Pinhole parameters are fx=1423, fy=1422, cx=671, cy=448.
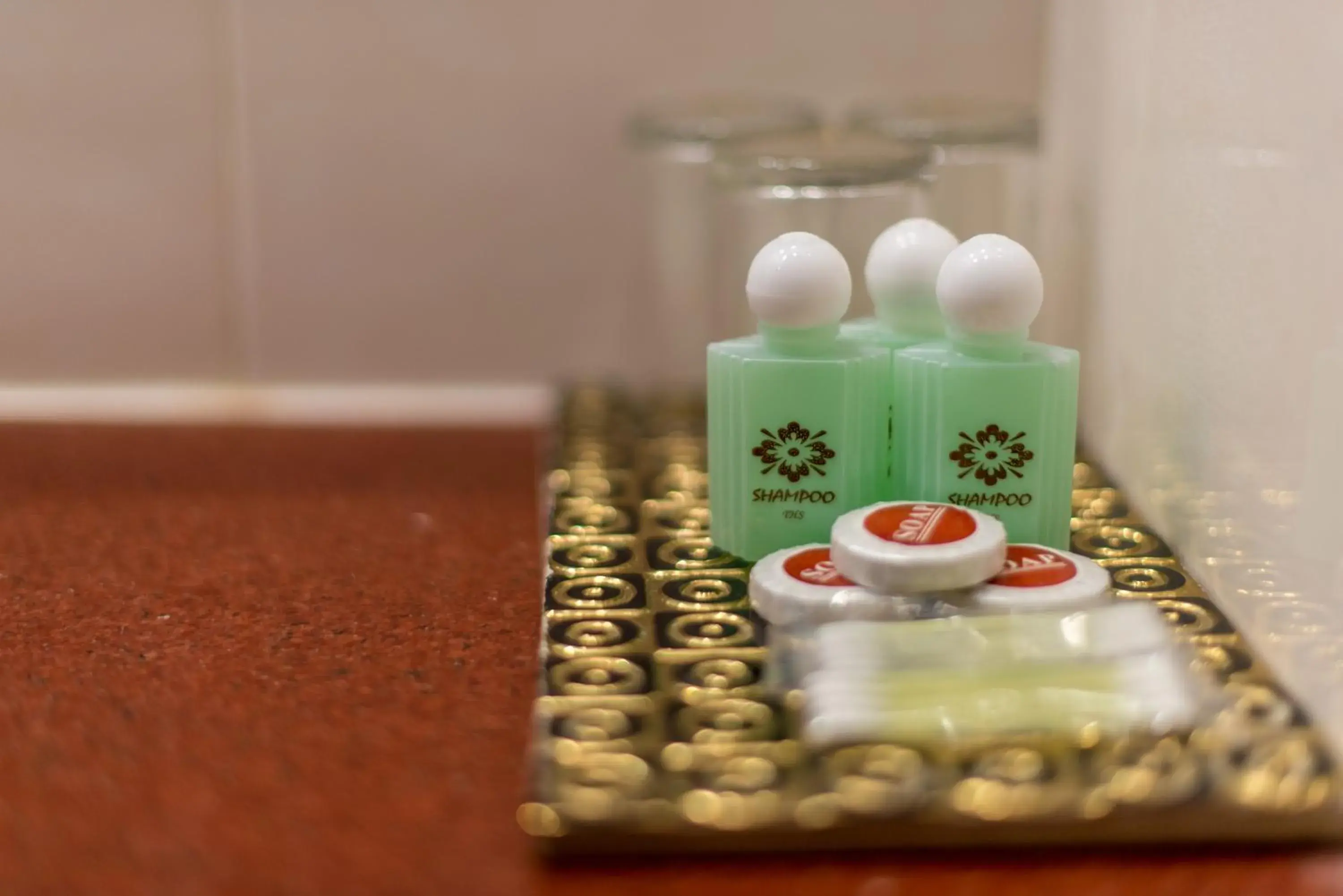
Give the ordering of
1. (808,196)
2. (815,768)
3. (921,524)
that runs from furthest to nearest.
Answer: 1. (808,196)
2. (921,524)
3. (815,768)

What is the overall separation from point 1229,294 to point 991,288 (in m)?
0.09

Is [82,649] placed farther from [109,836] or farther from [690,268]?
[690,268]

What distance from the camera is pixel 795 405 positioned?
1.76 feet

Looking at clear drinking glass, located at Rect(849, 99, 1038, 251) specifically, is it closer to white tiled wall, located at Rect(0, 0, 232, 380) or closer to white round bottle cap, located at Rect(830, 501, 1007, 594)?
white round bottle cap, located at Rect(830, 501, 1007, 594)

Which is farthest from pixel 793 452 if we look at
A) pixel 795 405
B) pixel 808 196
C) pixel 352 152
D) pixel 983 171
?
pixel 352 152

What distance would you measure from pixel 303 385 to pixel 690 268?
258 mm

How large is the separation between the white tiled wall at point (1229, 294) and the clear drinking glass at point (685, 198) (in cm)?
19

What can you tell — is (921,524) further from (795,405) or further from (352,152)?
(352,152)

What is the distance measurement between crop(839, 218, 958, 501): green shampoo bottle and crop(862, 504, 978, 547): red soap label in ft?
0.19

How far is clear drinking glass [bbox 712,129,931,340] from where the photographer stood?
0.65m

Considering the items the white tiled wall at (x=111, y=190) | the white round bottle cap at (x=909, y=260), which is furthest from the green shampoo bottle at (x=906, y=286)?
the white tiled wall at (x=111, y=190)

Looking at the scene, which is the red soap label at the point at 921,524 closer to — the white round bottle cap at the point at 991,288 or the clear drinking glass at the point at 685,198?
the white round bottle cap at the point at 991,288

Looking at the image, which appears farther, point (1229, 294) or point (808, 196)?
point (808, 196)

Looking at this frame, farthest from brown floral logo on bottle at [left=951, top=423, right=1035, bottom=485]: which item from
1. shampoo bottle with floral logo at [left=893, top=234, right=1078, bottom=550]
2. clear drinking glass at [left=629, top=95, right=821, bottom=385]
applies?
clear drinking glass at [left=629, top=95, right=821, bottom=385]
